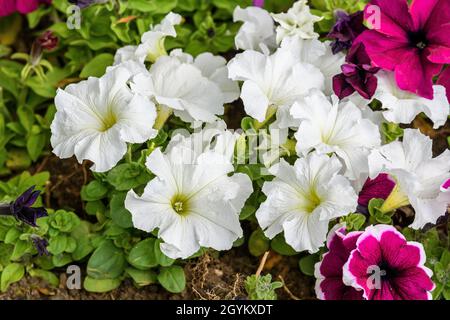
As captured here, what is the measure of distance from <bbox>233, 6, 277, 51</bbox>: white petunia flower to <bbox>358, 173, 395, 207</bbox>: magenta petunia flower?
0.48 m

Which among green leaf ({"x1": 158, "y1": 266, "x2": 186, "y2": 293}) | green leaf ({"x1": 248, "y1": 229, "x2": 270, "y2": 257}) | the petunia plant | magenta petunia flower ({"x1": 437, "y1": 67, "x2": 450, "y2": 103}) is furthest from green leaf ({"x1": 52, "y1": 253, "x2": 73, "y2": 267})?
magenta petunia flower ({"x1": 437, "y1": 67, "x2": 450, "y2": 103})

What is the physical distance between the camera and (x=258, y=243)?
210 cm

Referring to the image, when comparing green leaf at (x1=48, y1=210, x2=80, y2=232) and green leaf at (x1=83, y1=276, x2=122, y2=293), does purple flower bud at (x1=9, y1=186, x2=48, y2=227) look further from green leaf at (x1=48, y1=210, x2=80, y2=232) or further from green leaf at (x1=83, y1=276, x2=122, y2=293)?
green leaf at (x1=83, y1=276, x2=122, y2=293)

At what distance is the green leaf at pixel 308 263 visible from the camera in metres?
2.05

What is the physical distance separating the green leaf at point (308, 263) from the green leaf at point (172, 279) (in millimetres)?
314

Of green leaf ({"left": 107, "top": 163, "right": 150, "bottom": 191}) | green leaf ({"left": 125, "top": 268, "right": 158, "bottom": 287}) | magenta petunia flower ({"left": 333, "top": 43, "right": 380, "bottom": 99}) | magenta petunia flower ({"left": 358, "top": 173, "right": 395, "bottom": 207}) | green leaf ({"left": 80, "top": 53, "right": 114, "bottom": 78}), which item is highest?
magenta petunia flower ({"left": 333, "top": 43, "right": 380, "bottom": 99})

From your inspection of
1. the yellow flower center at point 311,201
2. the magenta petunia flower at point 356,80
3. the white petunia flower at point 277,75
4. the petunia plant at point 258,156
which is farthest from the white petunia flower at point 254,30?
the yellow flower center at point 311,201

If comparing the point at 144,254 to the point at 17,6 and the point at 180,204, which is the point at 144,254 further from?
the point at 17,6

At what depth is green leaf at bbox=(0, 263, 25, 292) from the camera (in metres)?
2.06

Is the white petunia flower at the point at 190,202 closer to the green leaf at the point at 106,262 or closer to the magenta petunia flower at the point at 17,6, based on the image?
the green leaf at the point at 106,262

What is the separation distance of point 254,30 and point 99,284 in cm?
81

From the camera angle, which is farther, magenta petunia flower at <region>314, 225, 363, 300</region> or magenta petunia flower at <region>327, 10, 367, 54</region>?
magenta petunia flower at <region>327, 10, 367, 54</region>

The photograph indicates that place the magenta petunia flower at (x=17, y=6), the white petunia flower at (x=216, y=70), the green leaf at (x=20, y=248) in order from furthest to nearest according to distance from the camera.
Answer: the magenta petunia flower at (x=17, y=6) < the white petunia flower at (x=216, y=70) < the green leaf at (x=20, y=248)
